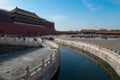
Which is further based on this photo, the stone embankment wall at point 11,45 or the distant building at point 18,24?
the distant building at point 18,24

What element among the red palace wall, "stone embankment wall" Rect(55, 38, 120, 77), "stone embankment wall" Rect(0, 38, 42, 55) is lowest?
"stone embankment wall" Rect(55, 38, 120, 77)

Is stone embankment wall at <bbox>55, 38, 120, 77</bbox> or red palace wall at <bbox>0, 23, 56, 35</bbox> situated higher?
red palace wall at <bbox>0, 23, 56, 35</bbox>

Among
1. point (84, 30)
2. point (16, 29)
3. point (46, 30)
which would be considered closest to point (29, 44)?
point (16, 29)

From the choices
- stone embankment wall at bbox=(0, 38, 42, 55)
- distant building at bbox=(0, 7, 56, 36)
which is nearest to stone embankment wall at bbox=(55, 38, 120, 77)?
stone embankment wall at bbox=(0, 38, 42, 55)

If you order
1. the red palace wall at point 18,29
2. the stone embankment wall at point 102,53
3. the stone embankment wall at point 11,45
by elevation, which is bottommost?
the stone embankment wall at point 102,53

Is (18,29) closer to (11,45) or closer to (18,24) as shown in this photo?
(18,24)

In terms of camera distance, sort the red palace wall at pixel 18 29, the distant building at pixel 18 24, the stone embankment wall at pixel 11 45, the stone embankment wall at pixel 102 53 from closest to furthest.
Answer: the stone embankment wall at pixel 102 53, the stone embankment wall at pixel 11 45, the red palace wall at pixel 18 29, the distant building at pixel 18 24

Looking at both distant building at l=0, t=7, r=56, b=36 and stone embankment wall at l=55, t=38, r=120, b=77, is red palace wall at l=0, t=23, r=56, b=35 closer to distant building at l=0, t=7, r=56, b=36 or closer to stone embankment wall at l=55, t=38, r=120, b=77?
distant building at l=0, t=7, r=56, b=36

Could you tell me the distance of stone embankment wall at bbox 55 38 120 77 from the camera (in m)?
16.2

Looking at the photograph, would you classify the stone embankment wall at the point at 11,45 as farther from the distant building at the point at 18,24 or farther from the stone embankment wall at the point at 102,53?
the distant building at the point at 18,24

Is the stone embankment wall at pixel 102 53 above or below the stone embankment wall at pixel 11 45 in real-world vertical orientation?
below

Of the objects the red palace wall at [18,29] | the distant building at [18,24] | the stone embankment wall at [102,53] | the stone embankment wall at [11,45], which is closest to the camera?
the stone embankment wall at [102,53]

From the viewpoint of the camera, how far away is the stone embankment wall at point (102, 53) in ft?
53.3

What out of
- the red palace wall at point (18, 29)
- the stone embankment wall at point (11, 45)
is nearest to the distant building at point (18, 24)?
the red palace wall at point (18, 29)
